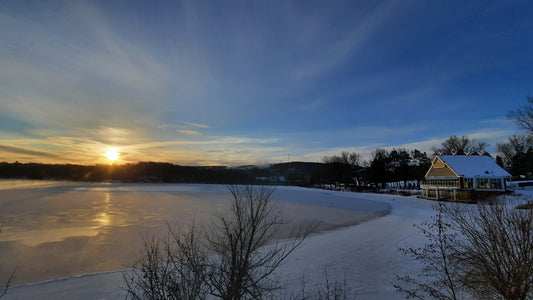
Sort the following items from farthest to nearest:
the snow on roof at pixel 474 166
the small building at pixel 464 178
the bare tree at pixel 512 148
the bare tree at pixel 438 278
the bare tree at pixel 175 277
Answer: the bare tree at pixel 512 148, the snow on roof at pixel 474 166, the small building at pixel 464 178, the bare tree at pixel 438 278, the bare tree at pixel 175 277

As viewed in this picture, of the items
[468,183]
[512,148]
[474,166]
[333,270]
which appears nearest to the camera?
[333,270]

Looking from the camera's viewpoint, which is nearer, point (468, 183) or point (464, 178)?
point (468, 183)

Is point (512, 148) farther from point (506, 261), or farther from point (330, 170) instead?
point (506, 261)

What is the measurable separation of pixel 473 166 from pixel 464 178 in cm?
222

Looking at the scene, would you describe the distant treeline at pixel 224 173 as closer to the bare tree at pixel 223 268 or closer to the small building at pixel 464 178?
the small building at pixel 464 178

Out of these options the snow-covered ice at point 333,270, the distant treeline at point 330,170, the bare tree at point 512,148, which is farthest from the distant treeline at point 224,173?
the snow-covered ice at point 333,270

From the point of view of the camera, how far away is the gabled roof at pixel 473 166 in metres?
26.6

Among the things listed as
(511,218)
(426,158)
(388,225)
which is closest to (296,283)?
(511,218)

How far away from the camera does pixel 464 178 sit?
2695 centimetres

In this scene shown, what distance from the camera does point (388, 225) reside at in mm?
14906

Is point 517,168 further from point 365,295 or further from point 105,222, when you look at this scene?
point 105,222

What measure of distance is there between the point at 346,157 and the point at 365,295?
68.5 meters

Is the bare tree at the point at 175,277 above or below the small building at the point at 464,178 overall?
below

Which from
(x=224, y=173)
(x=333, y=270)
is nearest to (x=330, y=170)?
(x=224, y=173)
